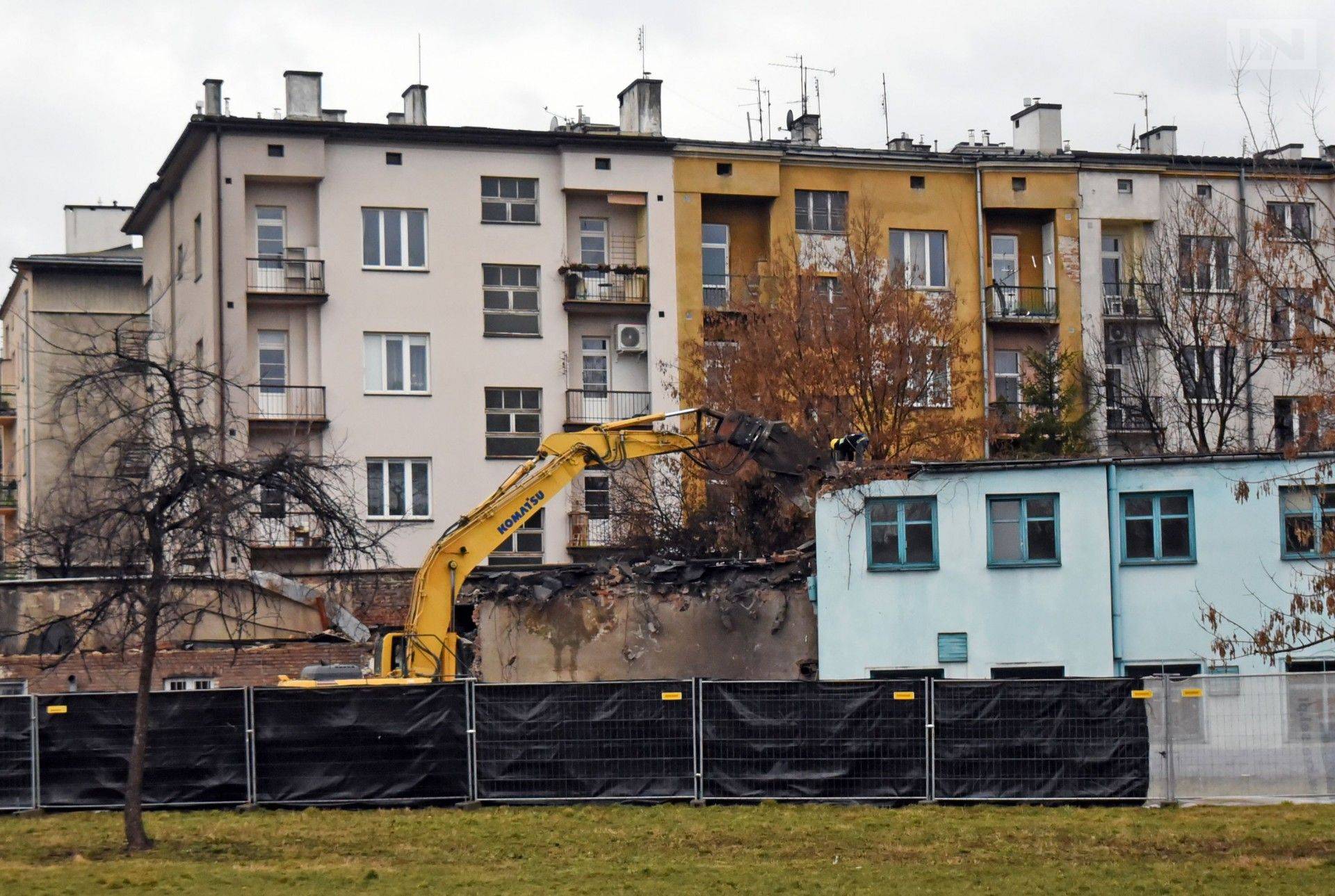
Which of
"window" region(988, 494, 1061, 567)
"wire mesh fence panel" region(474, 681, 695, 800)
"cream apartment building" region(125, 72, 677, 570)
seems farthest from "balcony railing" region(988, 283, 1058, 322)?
"wire mesh fence panel" region(474, 681, 695, 800)

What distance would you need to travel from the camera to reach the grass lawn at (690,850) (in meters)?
16.0

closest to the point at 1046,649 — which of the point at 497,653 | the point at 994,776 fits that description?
the point at 994,776

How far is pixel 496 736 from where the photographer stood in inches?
877

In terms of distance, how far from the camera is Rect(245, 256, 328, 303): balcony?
4359 cm

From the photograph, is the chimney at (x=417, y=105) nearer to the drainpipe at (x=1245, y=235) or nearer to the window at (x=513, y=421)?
the window at (x=513, y=421)

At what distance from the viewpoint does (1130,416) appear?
47.9 meters

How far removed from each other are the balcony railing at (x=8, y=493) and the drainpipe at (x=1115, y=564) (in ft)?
166

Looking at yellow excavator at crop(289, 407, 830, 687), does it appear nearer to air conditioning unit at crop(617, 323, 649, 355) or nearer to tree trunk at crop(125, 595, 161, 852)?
tree trunk at crop(125, 595, 161, 852)

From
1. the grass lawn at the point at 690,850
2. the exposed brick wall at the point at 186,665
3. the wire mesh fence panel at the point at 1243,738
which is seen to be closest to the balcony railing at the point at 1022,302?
the exposed brick wall at the point at 186,665

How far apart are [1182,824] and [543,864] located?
748 cm

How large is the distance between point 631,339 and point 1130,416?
14.1 meters

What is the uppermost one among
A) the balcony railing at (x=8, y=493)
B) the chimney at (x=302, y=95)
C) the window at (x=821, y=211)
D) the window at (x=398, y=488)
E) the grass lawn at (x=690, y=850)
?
the chimney at (x=302, y=95)

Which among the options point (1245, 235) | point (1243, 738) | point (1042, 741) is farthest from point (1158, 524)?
point (1245, 235)

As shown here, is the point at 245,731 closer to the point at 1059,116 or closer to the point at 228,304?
the point at 228,304
